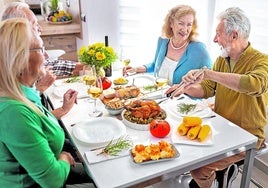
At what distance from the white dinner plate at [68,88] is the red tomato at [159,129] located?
709 millimetres

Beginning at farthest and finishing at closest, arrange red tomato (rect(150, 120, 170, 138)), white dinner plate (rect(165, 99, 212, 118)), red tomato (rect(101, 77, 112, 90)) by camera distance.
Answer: red tomato (rect(101, 77, 112, 90)), white dinner plate (rect(165, 99, 212, 118)), red tomato (rect(150, 120, 170, 138))

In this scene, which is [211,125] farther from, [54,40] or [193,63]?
Answer: [54,40]

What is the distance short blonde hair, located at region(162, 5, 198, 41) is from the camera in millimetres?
2164

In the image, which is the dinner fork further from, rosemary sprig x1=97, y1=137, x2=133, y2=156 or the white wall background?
the white wall background

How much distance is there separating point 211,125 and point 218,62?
0.57m

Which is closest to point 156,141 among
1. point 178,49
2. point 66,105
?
point 66,105

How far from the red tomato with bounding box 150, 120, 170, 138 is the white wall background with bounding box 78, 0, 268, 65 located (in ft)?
5.25

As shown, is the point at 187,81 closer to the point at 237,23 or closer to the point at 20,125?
the point at 237,23

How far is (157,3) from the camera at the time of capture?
271 centimetres

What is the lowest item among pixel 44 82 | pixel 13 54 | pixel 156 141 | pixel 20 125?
pixel 156 141

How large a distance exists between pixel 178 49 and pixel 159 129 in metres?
1.13

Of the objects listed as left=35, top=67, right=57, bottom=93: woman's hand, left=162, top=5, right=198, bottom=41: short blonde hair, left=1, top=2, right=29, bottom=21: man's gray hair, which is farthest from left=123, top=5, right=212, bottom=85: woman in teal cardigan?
left=1, top=2, right=29, bottom=21: man's gray hair

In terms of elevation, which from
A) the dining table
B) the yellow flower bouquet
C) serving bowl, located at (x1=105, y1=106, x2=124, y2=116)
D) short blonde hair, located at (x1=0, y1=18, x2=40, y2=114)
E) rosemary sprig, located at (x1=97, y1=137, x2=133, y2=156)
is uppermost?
short blonde hair, located at (x1=0, y1=18, x2=40, y2=114)

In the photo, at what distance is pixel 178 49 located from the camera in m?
2.27
